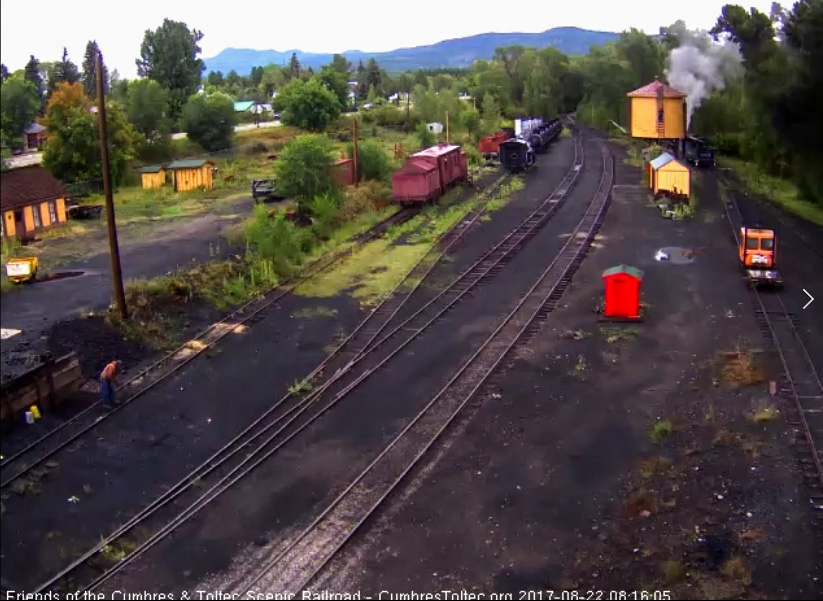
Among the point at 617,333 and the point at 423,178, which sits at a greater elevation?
the point at 423,178

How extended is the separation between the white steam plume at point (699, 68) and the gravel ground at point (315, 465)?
28.3 metres

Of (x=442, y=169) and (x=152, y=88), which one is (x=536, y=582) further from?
(x=152, y=88)

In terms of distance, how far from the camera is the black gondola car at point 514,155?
143 feet

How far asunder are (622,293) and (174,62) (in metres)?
44.9

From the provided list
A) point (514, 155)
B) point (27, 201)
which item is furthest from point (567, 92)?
point (27, 201)

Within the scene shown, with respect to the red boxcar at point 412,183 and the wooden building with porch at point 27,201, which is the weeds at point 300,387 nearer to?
the wooden building with porch at point 27,201

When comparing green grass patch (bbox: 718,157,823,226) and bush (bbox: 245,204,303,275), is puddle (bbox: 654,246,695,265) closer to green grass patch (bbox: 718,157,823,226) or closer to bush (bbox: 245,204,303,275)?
green grass patch (bbox: 718,157,823,226)

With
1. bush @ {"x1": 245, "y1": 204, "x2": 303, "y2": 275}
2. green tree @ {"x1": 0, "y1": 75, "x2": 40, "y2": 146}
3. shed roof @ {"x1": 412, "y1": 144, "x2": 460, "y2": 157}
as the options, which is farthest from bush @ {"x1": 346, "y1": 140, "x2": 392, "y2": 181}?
green tree @ {"x1": 0, "y1": 75, "x2": 40, "y2": 146}

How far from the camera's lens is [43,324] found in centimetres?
1525

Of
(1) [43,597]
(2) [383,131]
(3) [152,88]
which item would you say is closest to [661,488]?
(1) [43,597]

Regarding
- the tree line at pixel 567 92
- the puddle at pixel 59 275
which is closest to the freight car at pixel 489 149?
the tree line at pixel 567 92

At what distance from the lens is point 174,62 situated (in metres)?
54.5

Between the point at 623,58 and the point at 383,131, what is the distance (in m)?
20.5

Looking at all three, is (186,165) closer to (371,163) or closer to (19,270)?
(371,163)
